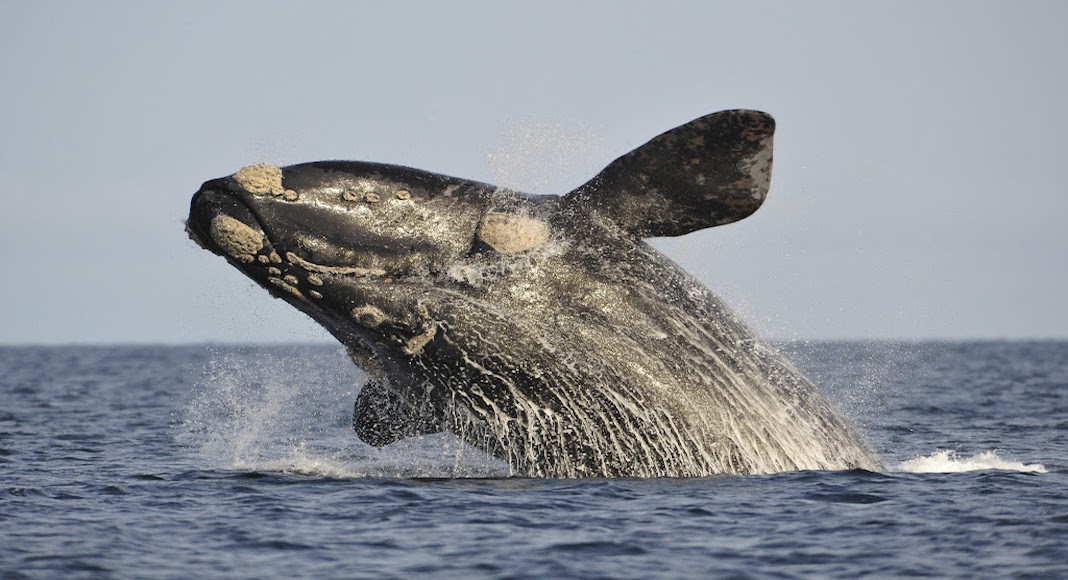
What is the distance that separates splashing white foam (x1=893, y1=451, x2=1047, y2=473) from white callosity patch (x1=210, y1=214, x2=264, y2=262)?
7.67 metres

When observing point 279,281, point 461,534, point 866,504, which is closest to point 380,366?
point 279,281

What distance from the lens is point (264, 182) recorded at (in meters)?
12.8

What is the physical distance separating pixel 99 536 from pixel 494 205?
15.5 feet

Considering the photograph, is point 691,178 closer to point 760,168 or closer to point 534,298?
point 760,168

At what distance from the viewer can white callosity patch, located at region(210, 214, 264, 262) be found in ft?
41.3

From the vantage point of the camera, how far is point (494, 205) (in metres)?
13.2

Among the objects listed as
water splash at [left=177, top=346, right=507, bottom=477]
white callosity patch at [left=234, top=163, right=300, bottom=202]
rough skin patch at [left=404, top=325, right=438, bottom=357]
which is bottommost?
water splash at [left=177, top=346, right=507, bottom=477]

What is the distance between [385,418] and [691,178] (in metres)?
4.50

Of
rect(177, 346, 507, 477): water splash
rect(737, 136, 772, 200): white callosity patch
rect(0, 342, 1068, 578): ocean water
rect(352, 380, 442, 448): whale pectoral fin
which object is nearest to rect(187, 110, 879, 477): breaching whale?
rect(737, 136, 772, 200): white callosity patch

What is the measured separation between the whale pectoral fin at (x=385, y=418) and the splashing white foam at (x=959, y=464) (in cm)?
550

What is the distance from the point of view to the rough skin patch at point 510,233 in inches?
517

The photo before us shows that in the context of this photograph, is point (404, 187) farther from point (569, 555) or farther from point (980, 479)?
point (980, 479)

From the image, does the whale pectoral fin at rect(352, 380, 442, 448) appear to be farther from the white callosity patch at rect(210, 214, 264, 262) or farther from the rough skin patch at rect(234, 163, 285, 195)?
the rough skin patch at rect(234, 163, 285, 195)

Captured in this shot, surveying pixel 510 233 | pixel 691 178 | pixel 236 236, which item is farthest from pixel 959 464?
pixel 236 236
